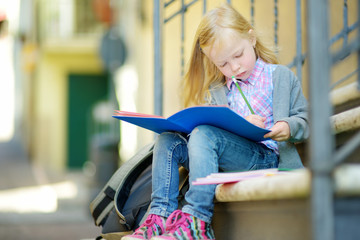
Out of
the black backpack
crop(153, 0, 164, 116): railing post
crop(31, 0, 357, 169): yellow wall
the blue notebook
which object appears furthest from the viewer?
crop(31, 0, 357, 169): yellow wall

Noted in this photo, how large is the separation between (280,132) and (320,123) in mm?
491

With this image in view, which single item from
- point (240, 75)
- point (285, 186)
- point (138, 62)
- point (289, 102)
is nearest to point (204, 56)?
point (240, 75)

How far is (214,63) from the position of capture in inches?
67.4

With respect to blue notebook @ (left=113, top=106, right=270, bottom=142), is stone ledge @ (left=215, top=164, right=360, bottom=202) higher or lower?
lower

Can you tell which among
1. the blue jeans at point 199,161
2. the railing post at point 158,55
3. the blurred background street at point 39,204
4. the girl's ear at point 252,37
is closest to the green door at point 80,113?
the blurred background street at point 39,204

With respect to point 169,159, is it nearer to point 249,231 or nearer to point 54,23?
point 249,231

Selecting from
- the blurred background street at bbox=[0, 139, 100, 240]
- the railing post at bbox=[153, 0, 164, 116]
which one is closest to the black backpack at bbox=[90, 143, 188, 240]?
the railing post at bbox=[153, 0, 164, 116]

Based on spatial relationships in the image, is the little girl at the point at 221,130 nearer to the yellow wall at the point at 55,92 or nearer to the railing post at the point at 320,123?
the railing post at the point at 320,123

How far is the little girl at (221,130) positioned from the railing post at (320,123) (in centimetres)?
47

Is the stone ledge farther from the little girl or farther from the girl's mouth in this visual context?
the girl's mouth

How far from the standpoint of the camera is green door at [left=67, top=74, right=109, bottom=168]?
1187 centimetres

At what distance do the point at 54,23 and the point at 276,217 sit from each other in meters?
10.9

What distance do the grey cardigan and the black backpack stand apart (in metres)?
0.31

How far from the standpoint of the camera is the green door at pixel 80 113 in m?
11.9
